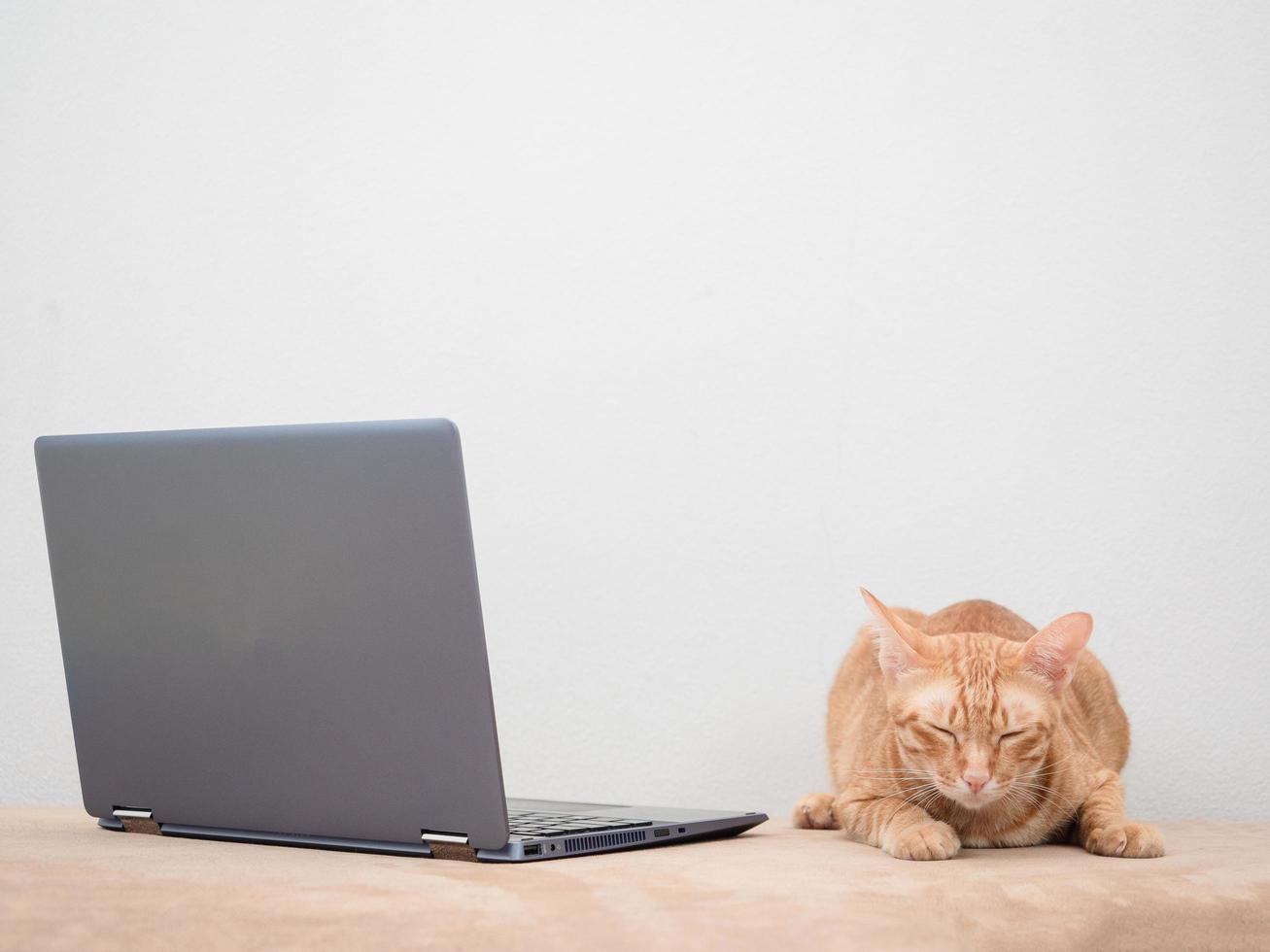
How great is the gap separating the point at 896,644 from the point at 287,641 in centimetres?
60

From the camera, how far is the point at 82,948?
747 mm

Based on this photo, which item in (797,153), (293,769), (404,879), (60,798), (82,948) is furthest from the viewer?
(60,798)

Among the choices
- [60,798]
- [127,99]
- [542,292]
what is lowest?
[60,798]

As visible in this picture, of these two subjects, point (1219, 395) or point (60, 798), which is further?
point (60, 798)

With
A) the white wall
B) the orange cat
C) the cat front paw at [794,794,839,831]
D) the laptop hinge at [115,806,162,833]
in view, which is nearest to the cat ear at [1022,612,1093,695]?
the orange cat

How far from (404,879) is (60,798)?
1.30m

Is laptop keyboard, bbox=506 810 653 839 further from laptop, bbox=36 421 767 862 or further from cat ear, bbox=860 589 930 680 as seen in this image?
cat ear, bbox=860 589 930 680

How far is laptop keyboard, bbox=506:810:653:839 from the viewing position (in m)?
1.05

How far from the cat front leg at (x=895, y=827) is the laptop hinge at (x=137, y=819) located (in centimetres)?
69

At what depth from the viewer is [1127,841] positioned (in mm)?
1118

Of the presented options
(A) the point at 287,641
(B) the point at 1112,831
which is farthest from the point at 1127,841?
(A) the point at 287,641

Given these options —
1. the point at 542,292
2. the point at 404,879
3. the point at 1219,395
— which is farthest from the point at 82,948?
the point at 1219,395

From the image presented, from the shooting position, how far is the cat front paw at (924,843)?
110 cm

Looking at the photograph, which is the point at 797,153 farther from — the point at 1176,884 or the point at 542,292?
the point at 1176,884
